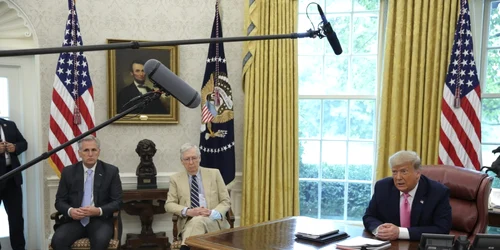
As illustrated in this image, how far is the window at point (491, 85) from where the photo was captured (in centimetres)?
382

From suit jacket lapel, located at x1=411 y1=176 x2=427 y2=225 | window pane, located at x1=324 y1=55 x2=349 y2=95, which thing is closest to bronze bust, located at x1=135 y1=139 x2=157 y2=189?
window pane, located at x1=324 y1=55 x2=349 y2=95

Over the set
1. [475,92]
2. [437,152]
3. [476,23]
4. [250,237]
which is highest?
[476,23]

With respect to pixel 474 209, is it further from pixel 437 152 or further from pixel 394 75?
pixel 394 75

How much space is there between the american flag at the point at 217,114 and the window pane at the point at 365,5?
148cm

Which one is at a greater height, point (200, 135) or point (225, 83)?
point (225, 83)

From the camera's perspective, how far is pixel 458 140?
3643 mm

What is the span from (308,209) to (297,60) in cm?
168

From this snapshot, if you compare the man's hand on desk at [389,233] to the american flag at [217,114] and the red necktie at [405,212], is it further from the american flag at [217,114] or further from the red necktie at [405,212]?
the american flag at [217,114]

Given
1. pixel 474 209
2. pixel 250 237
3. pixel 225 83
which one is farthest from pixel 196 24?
Answer: pixel 474 209

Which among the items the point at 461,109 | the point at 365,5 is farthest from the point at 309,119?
the point at 461,109

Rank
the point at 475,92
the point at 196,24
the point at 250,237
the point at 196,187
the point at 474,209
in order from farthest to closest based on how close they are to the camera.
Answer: the point at 196,24 → the point at 475,92 → the point at 196,187 → the point at 474,209 → the point at 250,237

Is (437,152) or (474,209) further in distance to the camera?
(437,152)

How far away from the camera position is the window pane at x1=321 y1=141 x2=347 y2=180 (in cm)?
434

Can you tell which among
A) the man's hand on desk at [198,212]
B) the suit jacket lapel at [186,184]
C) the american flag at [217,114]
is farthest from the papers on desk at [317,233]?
the american flag at [217,114]
